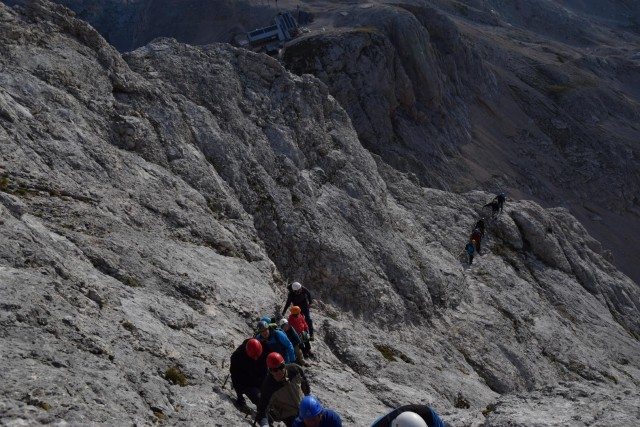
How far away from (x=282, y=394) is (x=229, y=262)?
10745 millimetres

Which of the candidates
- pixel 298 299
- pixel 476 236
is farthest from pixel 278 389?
pixel 476 236

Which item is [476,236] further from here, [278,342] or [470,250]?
[278,342]

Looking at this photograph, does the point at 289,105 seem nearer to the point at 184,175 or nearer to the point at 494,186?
the point at 184,175

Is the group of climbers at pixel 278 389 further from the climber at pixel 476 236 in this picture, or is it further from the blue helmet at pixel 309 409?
the climber at pixel 476 236

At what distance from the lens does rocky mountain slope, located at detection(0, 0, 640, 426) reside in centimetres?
1374

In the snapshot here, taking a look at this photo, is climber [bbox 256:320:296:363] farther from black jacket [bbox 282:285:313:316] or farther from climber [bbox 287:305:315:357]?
black jacket [bbox 282:285:313:316]

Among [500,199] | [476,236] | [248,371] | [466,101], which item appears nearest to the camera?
[248,371]

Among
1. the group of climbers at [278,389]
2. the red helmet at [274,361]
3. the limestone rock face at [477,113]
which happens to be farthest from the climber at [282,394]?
the limestone rock face at [477,113]

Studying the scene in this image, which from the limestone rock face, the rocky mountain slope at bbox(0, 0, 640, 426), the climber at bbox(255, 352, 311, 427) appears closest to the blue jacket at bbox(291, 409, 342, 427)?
the climber at bbox(255, 352, 311, 427)

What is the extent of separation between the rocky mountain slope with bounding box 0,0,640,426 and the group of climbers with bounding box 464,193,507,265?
90 cm

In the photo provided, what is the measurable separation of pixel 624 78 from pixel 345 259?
427 ft

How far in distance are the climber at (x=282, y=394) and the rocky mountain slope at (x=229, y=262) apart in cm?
117

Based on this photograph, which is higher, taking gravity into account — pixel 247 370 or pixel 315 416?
pixel 315 416

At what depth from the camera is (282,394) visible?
43.5ft
